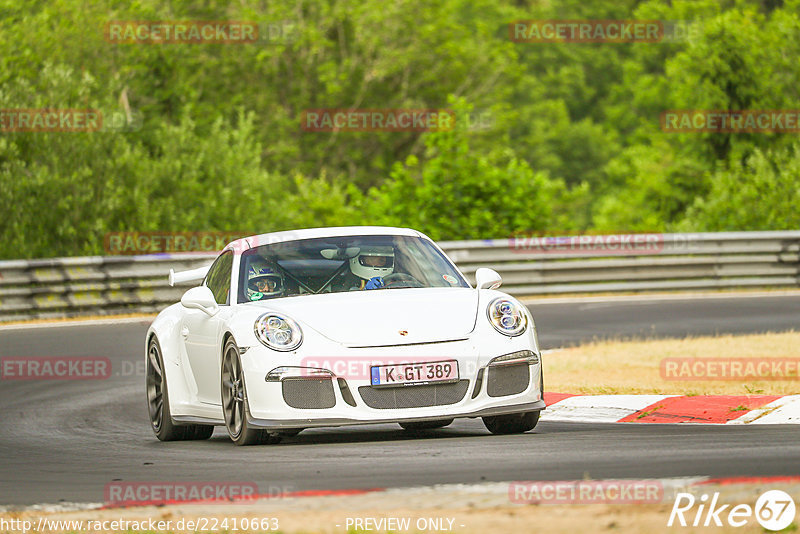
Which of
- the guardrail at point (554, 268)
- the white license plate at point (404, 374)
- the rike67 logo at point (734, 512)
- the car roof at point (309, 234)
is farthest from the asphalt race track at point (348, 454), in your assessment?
the guardrail at point (554, 268)

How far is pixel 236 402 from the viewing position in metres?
8.59

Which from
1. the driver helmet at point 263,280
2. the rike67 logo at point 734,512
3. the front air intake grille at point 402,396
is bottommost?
the front air intake grille at point 402,396

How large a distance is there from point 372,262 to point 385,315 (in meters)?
1.05

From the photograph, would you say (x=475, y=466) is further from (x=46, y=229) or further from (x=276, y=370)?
(x=46, y=229)

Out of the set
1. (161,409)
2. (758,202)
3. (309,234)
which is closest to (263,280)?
(309,234)

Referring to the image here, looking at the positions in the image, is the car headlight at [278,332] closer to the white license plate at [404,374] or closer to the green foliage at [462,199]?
the white license plate at [404,374]

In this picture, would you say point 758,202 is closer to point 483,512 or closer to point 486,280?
point 486,280

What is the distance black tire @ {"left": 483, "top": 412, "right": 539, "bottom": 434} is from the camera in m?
8.81

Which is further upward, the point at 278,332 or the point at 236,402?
the point at 278,332

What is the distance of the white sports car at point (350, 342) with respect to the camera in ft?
26.7

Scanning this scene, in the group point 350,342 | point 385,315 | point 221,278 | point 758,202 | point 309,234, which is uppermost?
point 309,234

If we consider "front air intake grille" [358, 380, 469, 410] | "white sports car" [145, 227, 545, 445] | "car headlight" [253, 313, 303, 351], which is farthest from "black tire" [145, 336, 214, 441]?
"front air intake grille" [358, 380, 469, 410]

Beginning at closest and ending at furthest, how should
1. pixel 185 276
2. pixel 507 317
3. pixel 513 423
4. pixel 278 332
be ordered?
1. pixel 278 332
2. pixel 507 317
3. pixel 513 423
4. pixel 185 276

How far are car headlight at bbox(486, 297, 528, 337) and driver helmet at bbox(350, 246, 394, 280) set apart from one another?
93 centimetres
